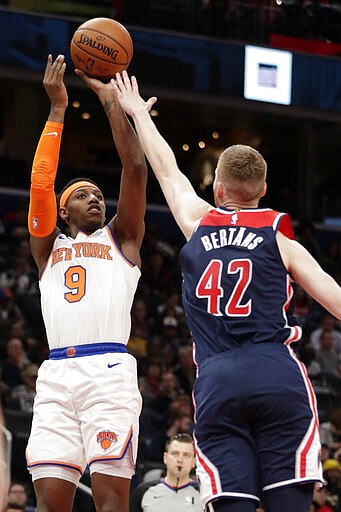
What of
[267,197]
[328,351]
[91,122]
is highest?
[91,122]

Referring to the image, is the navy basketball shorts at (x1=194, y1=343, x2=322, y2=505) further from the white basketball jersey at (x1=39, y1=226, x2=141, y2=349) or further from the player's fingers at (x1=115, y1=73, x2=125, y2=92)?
the player's fingers at (x1=115, y1=73, x2=125, y2=92)

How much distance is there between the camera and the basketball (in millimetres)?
6398

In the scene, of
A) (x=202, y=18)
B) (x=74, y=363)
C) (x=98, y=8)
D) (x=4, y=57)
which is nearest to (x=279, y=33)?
(x=202, y=18)

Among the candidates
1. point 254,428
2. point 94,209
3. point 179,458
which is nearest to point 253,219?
point 254,428

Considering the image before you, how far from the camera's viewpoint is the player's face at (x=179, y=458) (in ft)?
29.3

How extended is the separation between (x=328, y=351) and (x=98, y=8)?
247 inches

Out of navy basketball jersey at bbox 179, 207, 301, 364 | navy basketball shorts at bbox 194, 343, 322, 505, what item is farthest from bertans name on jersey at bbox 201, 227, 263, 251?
navy basketball shorts at bbox 194, 343, 322, 505

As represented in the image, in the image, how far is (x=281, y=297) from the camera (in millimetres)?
4516

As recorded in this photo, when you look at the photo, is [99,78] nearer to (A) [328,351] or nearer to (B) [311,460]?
(B) [311,460]

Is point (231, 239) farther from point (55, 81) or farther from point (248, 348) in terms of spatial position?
point (55, 81)

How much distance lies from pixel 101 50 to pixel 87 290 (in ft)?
4.98

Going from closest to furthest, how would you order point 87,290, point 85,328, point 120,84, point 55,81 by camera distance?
point 120,84, point 85,328, point 87,290, point 55,81

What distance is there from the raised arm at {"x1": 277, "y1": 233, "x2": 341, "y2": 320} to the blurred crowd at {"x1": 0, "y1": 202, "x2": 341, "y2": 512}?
677 centimetres

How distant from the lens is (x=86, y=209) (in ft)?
20.6
